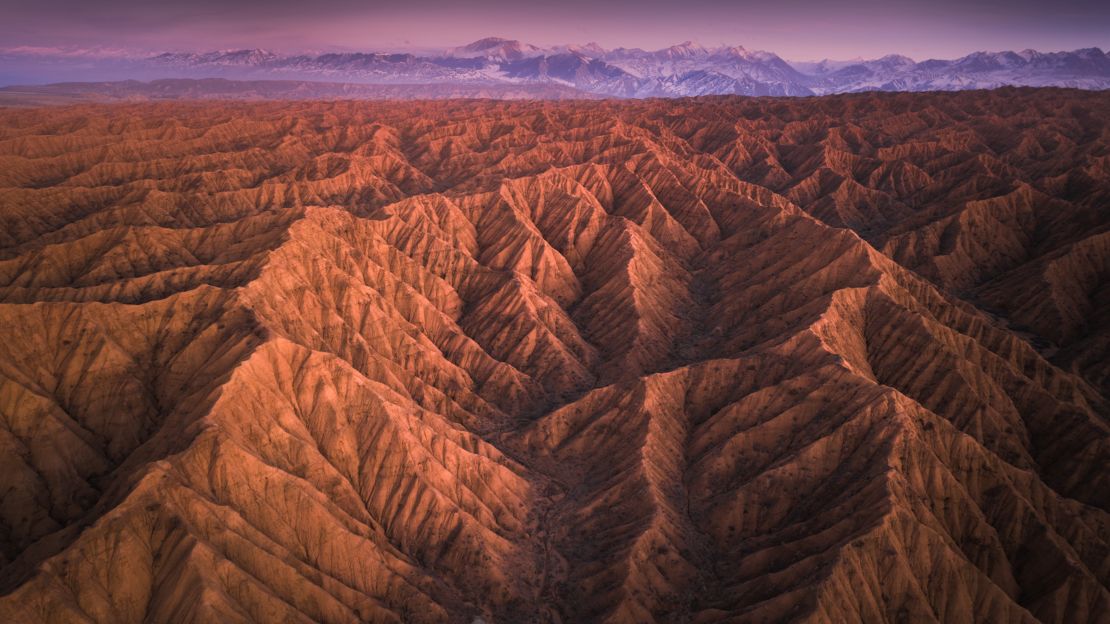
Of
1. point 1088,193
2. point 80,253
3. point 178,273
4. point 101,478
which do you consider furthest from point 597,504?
point 1088,193

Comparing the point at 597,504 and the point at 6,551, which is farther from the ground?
the point at 6,551

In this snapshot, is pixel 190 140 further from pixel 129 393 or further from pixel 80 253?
pixel 129 393

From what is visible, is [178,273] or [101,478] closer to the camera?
[101,478]

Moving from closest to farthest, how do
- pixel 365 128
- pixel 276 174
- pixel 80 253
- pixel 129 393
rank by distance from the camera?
1. pixel 129 393
2. pixel 80 253
3. pixel 276 174
4. pixel 365 128

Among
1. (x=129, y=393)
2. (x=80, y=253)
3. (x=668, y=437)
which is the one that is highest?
(x=80, y=253)

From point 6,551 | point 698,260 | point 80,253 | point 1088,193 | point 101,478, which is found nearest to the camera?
point 6,551

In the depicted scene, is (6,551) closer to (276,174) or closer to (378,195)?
(378,195)
